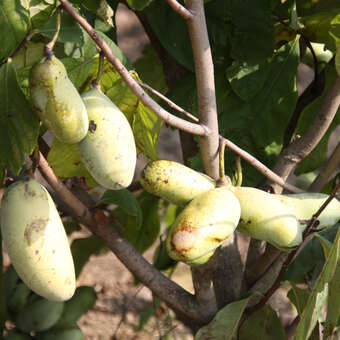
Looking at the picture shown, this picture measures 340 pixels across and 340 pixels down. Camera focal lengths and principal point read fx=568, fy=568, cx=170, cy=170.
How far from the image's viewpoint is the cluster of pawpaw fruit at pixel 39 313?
3.32 feet

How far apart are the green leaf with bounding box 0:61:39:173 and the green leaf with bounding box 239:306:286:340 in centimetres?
44

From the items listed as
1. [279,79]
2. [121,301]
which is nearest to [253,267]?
[279,79]

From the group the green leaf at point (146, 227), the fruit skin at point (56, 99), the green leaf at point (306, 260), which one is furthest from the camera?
the green leaf at point (146, 227)

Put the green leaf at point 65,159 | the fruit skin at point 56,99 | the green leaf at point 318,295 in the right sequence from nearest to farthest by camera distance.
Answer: the fruit skin at point 56,99 < the green leaf at point 318,295 < the green leaf at point 65,159

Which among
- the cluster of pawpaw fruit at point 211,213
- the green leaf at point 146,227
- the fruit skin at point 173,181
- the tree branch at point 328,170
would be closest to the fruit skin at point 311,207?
the cluster of pawpaw fruit at point 211,213

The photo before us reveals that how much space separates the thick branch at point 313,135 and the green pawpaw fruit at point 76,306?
0.47m

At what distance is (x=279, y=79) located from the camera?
Answer: 854 mm

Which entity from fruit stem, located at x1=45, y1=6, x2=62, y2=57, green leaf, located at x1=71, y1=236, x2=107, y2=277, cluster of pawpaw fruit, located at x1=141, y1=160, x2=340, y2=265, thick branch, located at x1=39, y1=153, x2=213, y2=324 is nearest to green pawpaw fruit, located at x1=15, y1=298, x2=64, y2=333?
green leaf, located at x1=71, y1=236, x2=107, y2=277

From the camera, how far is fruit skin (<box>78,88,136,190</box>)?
0.52 m

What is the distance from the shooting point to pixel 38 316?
1005mm

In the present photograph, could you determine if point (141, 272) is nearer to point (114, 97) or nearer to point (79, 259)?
point (114, 97)

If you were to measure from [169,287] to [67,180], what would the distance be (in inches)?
8.3

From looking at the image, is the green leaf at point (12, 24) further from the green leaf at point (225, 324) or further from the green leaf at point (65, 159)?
the green leaf at point (225, 324)

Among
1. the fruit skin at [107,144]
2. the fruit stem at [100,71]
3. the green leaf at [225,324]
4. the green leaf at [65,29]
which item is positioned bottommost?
the green leaf at [225,324]
